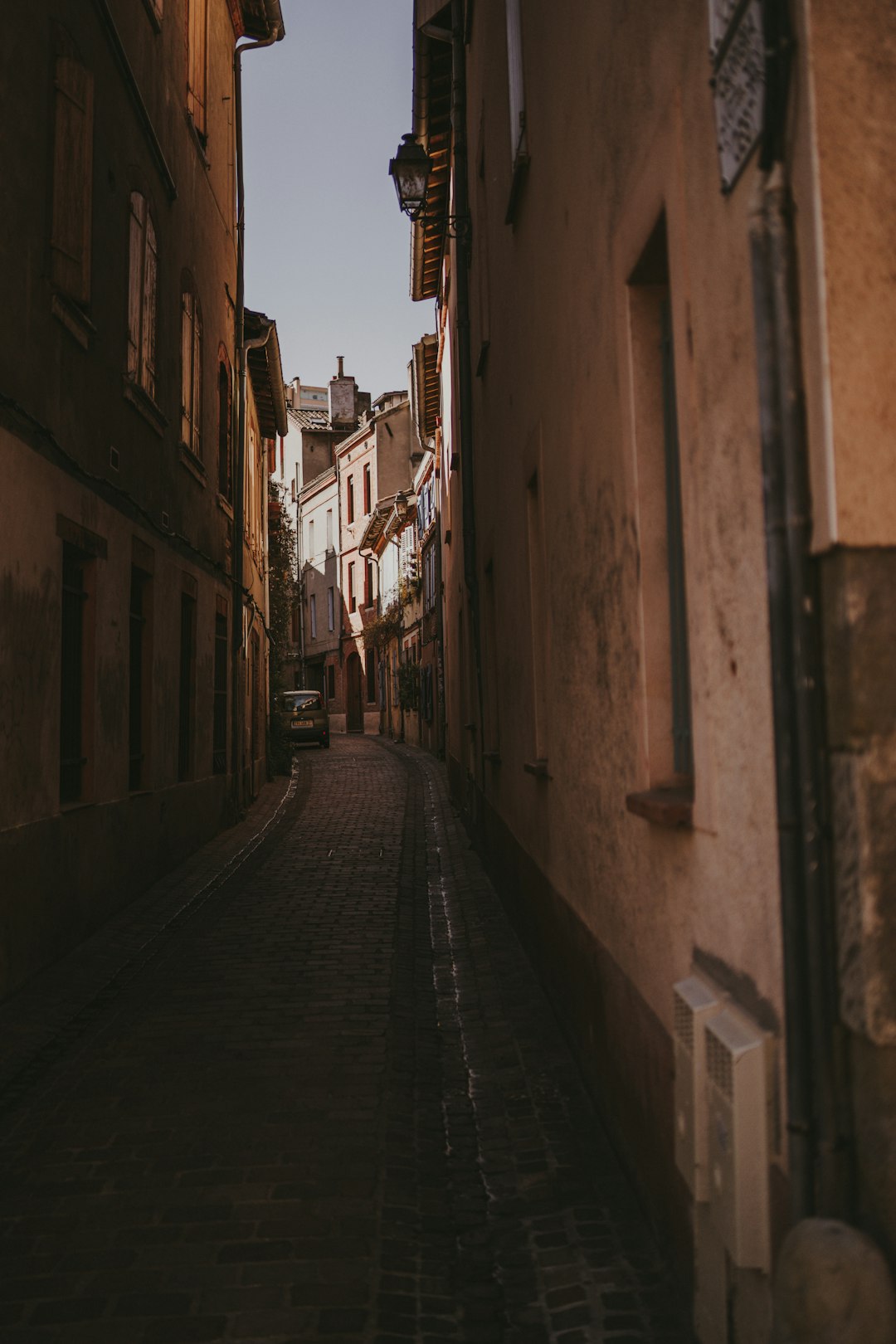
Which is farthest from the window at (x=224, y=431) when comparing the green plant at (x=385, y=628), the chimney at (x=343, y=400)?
the chimney at (x=343, y=400)

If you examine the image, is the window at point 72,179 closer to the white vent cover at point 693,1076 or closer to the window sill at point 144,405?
the window sill at point 144,405

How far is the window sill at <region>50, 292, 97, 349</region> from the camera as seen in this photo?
8055 mm

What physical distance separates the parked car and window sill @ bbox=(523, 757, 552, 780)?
84.7ft

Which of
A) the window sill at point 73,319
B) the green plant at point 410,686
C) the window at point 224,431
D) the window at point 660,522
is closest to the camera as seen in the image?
the window at point 660,522

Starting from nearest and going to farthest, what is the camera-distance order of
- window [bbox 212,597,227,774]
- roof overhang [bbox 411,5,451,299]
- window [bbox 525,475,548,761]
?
window [bbox 525,475,548,761], roof overhang [bbox 411,5,451,299], window [bbox 212,597,227,774]

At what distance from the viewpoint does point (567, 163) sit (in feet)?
17.4

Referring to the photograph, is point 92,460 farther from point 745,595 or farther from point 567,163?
point 745,595

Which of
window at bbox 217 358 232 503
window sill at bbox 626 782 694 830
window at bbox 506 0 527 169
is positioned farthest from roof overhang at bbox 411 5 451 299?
window sill at bbox 626 782 694 830

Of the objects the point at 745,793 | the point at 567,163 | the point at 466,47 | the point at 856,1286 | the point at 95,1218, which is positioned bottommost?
the point at 95,1218

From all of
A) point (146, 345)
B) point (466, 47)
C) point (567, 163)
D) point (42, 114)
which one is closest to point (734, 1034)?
point (567, 163)

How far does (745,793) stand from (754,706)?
21 centimetres

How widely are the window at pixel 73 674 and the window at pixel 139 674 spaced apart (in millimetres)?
1621

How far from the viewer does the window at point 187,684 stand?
13.0 metres

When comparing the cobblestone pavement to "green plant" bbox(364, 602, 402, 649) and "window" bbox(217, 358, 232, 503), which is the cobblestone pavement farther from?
"green plant" bbox(364, 602, 402, 649)
